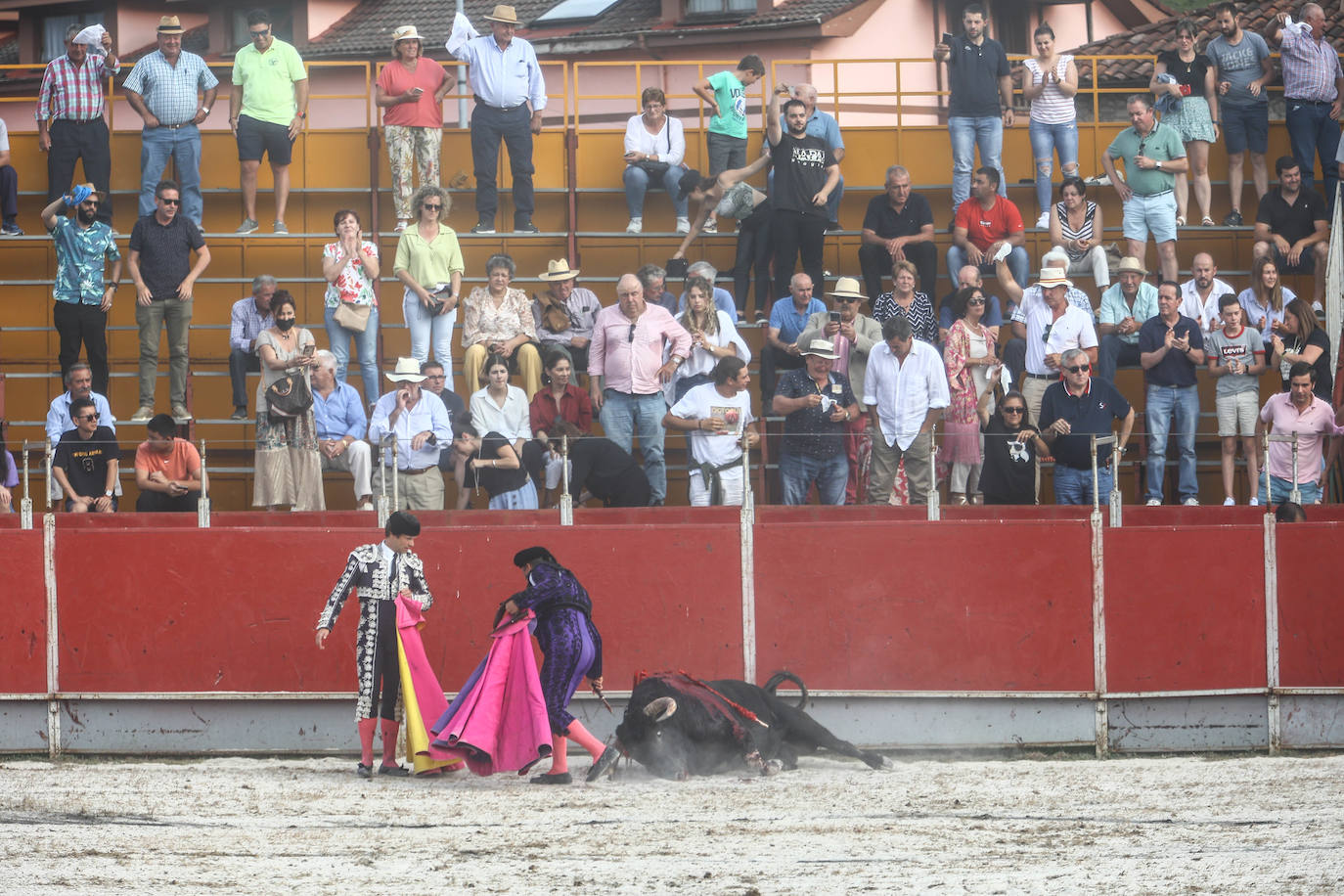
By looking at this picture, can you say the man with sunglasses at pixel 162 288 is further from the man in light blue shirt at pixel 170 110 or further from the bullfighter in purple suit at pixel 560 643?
the bullfighter in purple suit at pixel 560 643

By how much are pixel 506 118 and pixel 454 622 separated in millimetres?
5503

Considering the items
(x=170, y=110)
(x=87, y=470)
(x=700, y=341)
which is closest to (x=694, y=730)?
(x=700, y=341)

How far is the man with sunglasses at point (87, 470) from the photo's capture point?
1276 centimetres

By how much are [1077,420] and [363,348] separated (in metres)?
5.66

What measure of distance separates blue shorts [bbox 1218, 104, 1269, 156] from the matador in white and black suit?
29.9 ft

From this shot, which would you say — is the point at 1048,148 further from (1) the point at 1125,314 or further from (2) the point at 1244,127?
(1) the point at 1125,314

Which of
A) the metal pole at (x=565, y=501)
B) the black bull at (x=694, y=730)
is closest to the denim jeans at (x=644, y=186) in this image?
the metal pole at (x=565, y=501)

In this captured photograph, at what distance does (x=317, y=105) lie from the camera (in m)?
26.2

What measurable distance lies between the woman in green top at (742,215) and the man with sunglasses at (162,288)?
4179 millimetres

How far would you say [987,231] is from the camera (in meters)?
15.3

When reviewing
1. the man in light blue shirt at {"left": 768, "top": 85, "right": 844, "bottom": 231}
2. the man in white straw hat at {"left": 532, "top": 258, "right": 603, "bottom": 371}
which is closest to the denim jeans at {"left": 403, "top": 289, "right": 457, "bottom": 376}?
the man in white straw hat at {"left": 532, "top": 258, "right": 603, "bottom": 371}

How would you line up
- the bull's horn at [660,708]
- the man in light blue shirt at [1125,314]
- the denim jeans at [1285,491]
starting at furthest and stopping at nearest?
1. the man in light blue shirt at [1125,314]
2. the denim jeans at [1285,491]
3. the bull's horn at [660,708]

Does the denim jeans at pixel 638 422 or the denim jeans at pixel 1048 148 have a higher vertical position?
the denim jeans at pixel 1048 148

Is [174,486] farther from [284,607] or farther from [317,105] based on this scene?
[317,105]
